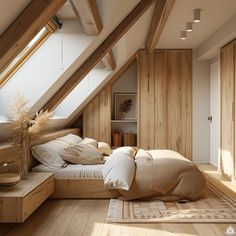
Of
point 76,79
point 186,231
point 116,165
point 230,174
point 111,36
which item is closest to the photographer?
point 186,231

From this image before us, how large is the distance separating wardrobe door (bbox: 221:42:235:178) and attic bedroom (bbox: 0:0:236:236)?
16 millimetres

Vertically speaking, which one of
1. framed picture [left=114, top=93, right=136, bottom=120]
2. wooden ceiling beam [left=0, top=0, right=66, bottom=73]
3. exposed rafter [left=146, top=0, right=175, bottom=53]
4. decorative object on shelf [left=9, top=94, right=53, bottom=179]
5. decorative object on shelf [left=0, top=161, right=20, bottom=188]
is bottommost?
decorative object on shelf [left=0, top=161, right=20, bottom=188]

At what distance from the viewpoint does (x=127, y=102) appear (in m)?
7.61

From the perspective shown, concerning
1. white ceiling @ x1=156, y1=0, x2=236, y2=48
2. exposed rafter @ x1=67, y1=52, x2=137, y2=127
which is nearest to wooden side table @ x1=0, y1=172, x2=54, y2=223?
white ceiling @ x1=156, y1=0, x2=236, y2=48

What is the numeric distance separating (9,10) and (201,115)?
18.2ft

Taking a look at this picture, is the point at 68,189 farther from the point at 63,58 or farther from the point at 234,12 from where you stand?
the point at 234,12

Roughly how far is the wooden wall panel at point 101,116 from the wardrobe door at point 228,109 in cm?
230

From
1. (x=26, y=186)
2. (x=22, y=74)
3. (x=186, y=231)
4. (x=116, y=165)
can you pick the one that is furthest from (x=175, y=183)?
(x=22, y=74)

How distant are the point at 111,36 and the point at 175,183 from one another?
1807mm

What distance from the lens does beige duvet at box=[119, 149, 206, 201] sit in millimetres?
3957

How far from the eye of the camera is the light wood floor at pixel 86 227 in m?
2.96

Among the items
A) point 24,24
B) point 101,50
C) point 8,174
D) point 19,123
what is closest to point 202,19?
point 101,50

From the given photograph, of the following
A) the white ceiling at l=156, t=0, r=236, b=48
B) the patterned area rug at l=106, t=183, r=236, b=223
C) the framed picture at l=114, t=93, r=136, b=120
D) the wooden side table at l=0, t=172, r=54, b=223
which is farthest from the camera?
the framed picture at l=114, t=93, r=136, b=120

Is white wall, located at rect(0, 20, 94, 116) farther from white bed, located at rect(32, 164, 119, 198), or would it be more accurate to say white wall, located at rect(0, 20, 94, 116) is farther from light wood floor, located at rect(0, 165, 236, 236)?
light wood floor, located at rect(0, 165, 236, 236)
